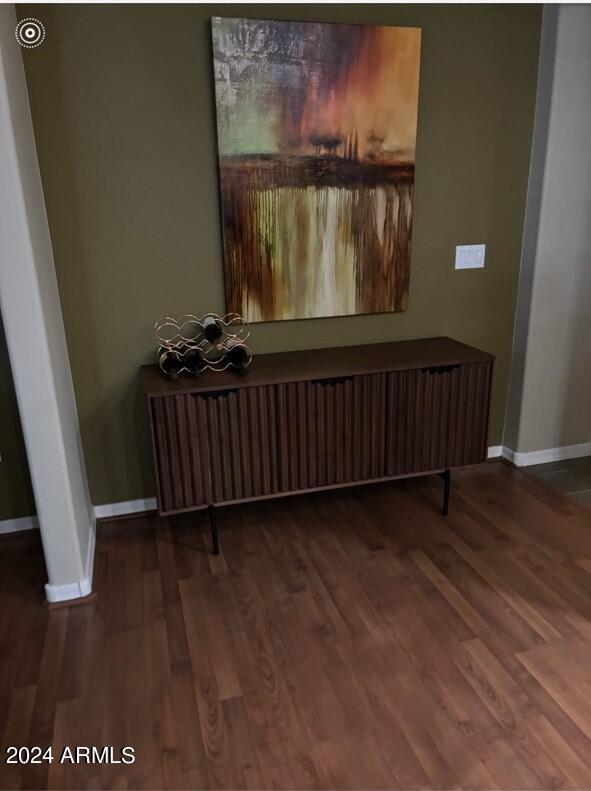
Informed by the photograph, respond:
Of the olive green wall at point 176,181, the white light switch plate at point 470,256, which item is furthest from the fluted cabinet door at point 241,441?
the white light switch plate at point 470,256

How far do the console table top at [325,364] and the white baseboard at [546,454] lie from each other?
0.81m

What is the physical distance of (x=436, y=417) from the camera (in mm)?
2594

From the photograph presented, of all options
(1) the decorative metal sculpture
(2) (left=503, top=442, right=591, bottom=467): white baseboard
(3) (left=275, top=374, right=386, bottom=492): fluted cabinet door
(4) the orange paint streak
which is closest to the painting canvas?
(4) the orange paint streak

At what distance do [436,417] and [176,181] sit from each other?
4.97 feet

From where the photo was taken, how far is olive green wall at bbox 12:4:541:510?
225 centimetres

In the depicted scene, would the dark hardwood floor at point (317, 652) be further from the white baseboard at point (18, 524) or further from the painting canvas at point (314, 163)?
the painting canvas at point (314, 163)

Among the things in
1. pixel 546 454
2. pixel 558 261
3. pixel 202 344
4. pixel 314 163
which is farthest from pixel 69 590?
pixel 558 261

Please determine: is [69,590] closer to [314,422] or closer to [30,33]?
[314,422]

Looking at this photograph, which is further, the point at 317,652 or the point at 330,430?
the point at 330,430

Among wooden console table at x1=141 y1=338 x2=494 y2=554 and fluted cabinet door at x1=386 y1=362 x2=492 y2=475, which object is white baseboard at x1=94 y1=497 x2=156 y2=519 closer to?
wooden console table at x1=141 y1=338 x2=494 y2=554

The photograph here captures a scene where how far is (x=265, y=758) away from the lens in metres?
1.57

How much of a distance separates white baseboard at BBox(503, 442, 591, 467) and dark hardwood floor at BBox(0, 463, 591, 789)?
1.47ft

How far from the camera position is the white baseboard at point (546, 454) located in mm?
3201

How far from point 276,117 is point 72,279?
1093mm
